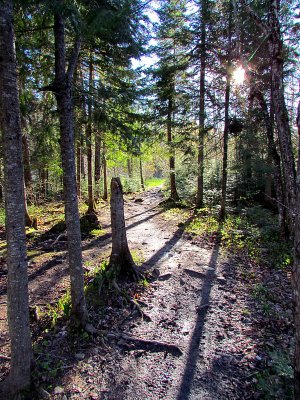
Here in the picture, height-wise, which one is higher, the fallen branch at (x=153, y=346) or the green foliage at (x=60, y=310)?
the green foliage at (x=60, y=310)

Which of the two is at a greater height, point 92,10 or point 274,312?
point 92,10

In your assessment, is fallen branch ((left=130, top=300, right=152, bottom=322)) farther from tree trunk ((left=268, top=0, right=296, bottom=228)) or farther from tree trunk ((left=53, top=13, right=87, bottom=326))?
tree trunk ((left=268, top=0, right=296, bottom=228))

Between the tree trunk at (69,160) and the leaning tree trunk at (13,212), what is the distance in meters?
1.06

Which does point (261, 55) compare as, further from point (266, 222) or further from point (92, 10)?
point (92, 10)

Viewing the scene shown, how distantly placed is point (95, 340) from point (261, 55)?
39.0 feet

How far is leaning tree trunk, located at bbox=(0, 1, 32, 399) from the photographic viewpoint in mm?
→ 2641

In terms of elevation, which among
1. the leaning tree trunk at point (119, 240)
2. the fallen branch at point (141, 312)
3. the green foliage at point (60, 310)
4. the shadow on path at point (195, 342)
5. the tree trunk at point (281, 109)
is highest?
the tree trunk at point (281, 109)

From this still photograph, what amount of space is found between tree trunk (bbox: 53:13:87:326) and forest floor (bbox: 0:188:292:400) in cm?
62

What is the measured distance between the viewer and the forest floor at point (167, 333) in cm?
333

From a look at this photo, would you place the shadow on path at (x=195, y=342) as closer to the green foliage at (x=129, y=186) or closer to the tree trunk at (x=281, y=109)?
the tree trunk at (x=281, y=109)

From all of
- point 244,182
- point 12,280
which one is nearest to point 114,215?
point 12,280

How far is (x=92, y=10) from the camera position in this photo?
382 cm

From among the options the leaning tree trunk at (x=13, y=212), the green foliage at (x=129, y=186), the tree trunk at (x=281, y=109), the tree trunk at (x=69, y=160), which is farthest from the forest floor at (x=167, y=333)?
the green foliage at (x=129, y=186)

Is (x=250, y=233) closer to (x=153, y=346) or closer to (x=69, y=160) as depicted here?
(x=153, y=346)
